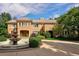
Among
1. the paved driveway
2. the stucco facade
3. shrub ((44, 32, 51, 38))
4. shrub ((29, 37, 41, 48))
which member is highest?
the stucco facade

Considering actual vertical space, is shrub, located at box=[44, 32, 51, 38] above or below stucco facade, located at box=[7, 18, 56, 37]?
below

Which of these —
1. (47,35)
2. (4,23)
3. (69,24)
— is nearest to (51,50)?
(47,35)

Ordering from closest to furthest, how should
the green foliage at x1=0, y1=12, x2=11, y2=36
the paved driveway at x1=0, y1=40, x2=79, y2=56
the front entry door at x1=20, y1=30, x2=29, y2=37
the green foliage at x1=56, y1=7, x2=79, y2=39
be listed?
the paved driveway at x1=0, y1=40, x2=79, y2=56 < the green foliage at x1=0, y1=12, x2=11, y2=36 < the front entry door at x1=20, y1=30, x2=29, y2=37 < the green foliage at x1=56, y1=7, x2=79, y2=39

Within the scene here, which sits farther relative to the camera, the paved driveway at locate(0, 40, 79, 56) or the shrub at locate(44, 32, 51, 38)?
the shrub at locate(44, 32, 51, 38)

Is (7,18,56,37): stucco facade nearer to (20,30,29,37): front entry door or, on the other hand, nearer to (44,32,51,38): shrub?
(20,30,29,37): front entry door

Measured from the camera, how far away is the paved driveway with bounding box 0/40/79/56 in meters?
9.11

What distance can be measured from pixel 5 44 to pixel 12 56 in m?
0.85

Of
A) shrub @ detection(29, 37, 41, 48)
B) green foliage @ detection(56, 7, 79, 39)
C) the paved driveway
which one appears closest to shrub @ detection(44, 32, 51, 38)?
the paved driveway

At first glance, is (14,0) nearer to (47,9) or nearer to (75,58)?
(47,9)

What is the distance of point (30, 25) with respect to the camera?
401 inches

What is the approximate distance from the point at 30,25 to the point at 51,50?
1436mm

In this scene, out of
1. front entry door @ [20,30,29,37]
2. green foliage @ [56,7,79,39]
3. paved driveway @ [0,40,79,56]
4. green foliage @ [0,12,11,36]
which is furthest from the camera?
green foliage @ [56,7,79,39]

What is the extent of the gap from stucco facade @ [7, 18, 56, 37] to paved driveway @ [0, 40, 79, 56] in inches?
21.0

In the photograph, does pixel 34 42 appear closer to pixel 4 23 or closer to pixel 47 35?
pixel 47 35
